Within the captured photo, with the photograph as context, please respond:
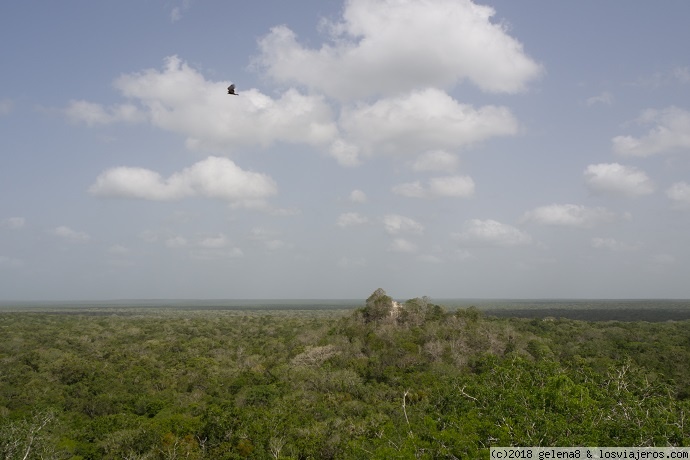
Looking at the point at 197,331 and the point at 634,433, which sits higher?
the point at 634,433

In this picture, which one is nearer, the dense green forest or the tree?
the dense green forest

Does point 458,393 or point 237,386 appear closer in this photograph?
point 458,393

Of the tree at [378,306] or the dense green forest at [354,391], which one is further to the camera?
the tree at [378,306]

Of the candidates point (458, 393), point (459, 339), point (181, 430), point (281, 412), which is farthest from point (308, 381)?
point (458, 393)

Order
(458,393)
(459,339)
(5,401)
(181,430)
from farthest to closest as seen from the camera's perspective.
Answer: (459,339) → (5,401) → (181,430) → (458,393)

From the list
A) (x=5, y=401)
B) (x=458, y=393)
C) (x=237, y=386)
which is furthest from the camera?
(x=237, y=386)

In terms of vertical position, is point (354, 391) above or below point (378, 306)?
below

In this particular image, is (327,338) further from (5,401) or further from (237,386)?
(5,401)

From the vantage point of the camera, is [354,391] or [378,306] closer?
[354,391]
